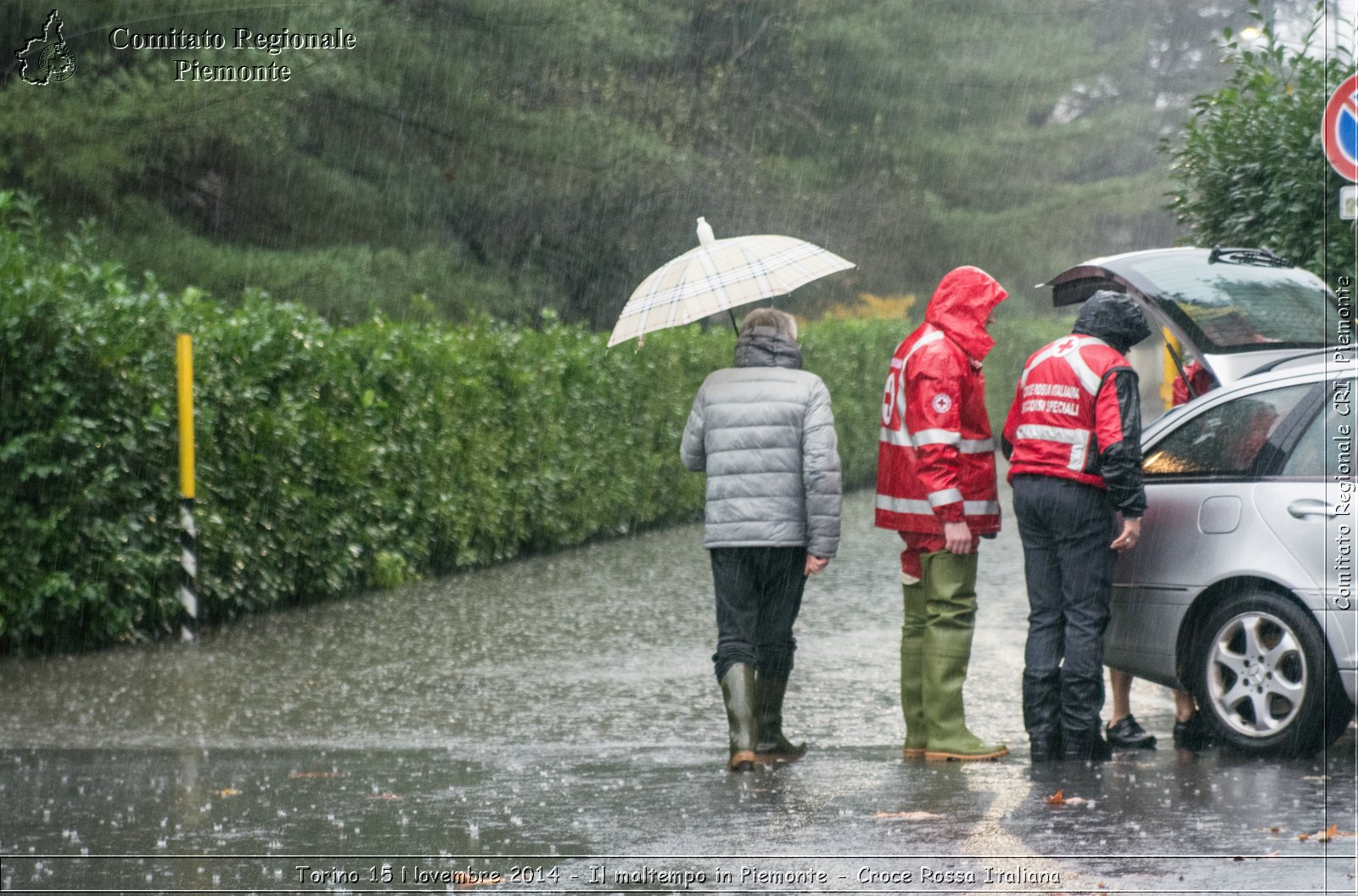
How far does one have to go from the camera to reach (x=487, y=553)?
615 inches

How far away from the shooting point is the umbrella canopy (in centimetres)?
739

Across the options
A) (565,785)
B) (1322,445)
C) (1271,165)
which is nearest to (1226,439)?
(1322,445)

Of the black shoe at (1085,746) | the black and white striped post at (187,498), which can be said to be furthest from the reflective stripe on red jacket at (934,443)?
the black and white striped post at (187,498)

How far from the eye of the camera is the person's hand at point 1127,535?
6.72m

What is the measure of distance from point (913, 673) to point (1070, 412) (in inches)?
52.2

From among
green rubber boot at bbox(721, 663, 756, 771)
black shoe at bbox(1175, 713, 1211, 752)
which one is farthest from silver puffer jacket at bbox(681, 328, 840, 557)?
black shoe at bbox(1175, 713, 1211, 752)

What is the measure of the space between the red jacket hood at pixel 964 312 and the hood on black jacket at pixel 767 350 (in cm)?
62

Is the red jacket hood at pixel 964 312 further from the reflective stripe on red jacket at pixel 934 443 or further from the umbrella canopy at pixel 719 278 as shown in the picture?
the umbrella canopy at pixel 719 278

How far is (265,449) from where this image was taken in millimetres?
12094

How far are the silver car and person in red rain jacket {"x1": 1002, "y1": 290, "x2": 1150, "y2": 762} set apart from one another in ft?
1.28

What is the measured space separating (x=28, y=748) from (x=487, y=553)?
7839 millimetres

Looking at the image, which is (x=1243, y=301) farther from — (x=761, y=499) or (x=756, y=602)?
(x=756, y=602)

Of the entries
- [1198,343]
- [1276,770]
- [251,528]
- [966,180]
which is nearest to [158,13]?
[251,528]

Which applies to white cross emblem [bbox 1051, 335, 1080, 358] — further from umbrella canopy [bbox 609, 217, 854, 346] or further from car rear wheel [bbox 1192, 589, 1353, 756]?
car rear wheel [bbox 1192, 589, 1353, 756]
